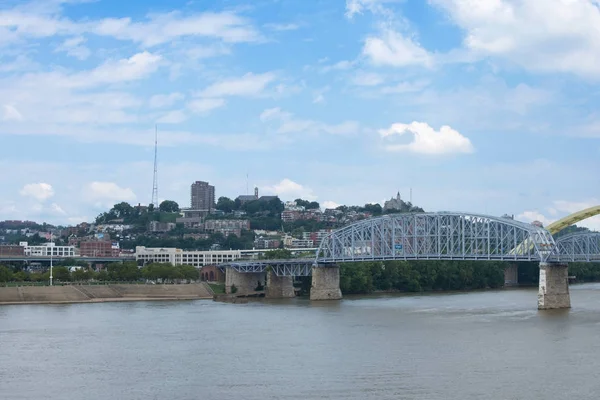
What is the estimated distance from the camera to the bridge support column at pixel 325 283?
11956 cm

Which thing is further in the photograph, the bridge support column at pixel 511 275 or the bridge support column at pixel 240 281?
the bridge support column at pixel 511 275

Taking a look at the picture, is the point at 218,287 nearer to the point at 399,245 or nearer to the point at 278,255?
the point at 278,255

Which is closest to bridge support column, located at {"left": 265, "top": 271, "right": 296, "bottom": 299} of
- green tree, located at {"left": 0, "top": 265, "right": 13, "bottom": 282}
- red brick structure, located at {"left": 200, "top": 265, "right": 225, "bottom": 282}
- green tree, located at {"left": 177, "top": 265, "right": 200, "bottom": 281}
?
green tree, located at {"left": 177, "top": 265, "right": 200, "bottom": 281}

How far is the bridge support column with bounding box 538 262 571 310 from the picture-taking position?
93.2m

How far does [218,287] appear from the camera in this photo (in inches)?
5418

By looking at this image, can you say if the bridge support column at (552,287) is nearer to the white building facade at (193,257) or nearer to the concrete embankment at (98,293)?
the concrete embankment at (98,293)

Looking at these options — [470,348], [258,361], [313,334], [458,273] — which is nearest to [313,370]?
[258,361]

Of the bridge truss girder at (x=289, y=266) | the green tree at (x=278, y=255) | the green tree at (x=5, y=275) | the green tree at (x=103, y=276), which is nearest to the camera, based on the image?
the green tree at (x=5, y=275)

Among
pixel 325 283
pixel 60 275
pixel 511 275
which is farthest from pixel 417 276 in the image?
pixel 60 275

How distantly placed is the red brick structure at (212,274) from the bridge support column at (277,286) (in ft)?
67.0

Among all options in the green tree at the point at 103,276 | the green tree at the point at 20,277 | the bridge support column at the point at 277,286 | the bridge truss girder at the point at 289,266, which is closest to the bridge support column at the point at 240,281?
the bridge truss girder at the point at 289,266

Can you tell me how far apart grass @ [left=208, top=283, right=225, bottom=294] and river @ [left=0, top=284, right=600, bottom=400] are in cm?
3792

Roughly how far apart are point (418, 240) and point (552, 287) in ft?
122

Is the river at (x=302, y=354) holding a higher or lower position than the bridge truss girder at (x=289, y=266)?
lower
